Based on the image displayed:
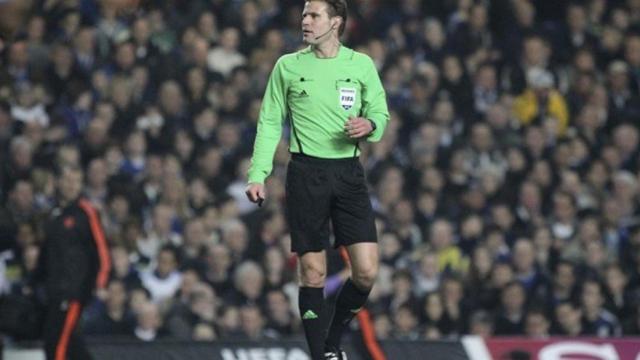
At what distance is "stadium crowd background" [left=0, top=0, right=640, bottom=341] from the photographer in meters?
14.3

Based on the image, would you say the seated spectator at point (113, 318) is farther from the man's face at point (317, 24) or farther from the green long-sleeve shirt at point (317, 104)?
the man's face at point (317, 24)

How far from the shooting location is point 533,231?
15680 mm

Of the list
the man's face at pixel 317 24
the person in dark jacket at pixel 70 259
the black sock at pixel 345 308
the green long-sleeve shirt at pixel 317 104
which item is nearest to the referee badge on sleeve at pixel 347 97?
the green long-sleeve shirt at pixel 317 104

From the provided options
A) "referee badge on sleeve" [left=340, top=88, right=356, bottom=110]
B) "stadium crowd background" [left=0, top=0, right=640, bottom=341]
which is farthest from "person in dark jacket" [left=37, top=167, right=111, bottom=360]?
"referee badge on sleeve" [left=340, top=88, right=356, bottom=110]

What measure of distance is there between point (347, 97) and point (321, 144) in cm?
29

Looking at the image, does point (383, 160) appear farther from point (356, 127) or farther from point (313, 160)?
point (356, 127)

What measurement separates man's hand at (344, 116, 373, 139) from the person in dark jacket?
11.1 ft

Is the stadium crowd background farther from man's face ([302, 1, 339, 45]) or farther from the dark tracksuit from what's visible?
man's face ([302, 1, 339, 45])

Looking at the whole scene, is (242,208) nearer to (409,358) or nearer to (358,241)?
(409,358)

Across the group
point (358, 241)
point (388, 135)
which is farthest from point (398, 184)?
point (358, 241)

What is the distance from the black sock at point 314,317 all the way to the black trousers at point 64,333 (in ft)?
7.89

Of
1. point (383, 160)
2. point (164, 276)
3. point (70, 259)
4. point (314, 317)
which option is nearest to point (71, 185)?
point (70, 259)

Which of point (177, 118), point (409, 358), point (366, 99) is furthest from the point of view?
point (177, 118)

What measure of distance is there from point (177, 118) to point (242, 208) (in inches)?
40.6
